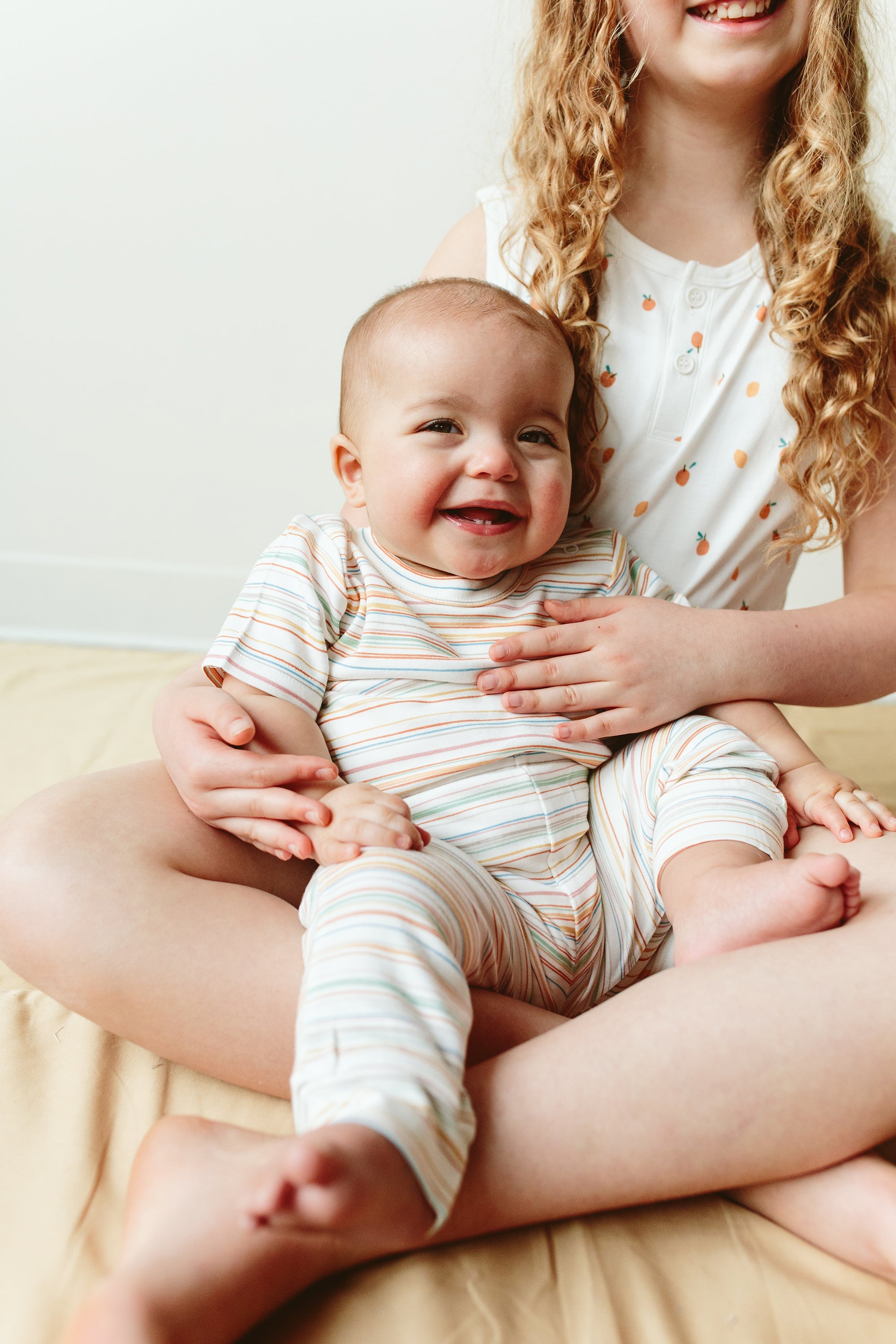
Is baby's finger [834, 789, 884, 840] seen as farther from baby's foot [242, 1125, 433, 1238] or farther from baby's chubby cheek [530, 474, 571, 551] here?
baby's foot [242, 1125, 433, 1238]

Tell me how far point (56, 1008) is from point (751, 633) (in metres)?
0.62

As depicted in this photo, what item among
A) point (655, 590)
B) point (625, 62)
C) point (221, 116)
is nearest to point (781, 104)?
point (625, 62)

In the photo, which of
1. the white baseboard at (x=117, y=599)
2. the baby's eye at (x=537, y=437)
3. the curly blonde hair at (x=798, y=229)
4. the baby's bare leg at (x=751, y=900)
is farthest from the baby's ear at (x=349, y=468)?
the white baseboard at (x=117, y=599)

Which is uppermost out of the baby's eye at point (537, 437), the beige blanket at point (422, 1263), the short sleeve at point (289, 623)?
the baby's eye at point (537, 437)

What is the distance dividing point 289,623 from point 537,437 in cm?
24

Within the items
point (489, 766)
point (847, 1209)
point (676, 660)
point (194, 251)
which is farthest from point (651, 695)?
point (194, 251)

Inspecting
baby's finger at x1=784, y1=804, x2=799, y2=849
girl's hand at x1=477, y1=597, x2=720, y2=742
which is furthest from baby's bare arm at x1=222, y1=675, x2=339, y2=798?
baby's finger at x1=784, y1=804, x2=799, y2=849

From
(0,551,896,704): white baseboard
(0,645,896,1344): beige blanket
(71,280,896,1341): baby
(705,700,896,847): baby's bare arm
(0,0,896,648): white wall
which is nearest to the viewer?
(0,645,896,1344): beige blanket

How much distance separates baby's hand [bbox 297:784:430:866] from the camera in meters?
0.68

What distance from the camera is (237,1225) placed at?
548 mm

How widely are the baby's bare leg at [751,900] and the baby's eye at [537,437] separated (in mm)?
335

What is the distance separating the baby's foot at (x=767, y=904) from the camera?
658mm

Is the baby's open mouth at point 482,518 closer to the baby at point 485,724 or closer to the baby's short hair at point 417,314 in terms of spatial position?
the baby at point 485,724

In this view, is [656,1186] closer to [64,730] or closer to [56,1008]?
[56,1008]
